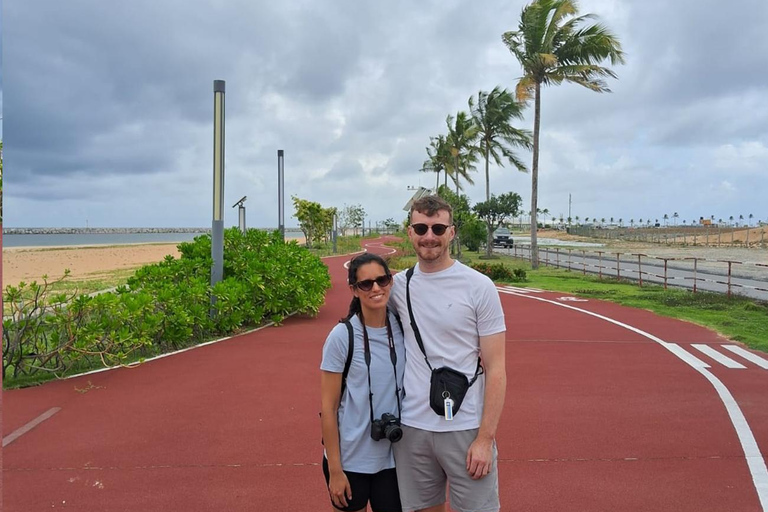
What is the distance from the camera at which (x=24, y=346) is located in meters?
7.33

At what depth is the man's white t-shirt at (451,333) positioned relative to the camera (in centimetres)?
233

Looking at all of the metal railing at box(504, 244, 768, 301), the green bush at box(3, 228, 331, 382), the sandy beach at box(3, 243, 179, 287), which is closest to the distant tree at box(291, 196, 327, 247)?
the sandy beach at box(3, 243, 179, 287)

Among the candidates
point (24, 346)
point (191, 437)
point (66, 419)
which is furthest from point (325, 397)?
point (24, 346)

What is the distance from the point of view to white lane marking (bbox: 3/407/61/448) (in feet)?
15.7

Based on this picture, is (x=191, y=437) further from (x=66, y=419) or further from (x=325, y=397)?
(x=325, y=397)

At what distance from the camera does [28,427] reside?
5.07m

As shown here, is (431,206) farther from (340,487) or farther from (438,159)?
(438,159)

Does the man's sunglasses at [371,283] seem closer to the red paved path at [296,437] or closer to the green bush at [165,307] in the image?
the red paved path at [296,437]

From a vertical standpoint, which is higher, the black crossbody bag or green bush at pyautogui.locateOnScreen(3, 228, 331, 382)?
the black crossbody bag

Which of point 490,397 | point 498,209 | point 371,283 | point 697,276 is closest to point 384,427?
point 490,397

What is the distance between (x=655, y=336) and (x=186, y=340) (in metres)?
7.06

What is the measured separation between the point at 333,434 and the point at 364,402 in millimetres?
172

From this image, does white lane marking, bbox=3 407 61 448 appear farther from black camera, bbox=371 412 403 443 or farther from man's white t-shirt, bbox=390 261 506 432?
man's white t-shirt, bbox=390 261 506 432

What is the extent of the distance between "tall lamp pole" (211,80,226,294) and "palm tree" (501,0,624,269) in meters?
15.5
